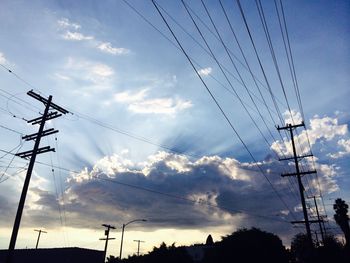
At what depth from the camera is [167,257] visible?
164 ft

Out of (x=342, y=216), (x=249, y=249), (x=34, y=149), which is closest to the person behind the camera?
(x=34, y=149)

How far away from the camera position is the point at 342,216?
8306 centimetres

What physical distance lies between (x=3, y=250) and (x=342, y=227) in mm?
83554

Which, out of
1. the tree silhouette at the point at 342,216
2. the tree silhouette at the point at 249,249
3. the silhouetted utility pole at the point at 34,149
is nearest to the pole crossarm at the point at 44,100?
the silhouetted utility pole at the point at 34,149

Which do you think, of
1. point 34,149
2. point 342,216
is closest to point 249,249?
point 34,149

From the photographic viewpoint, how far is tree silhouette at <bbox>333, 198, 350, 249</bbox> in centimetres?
8096

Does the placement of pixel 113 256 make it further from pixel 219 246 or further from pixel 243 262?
pixel 243 262

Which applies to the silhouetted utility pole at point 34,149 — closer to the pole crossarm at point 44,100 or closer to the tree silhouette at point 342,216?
the pole crossarm at point 44,100

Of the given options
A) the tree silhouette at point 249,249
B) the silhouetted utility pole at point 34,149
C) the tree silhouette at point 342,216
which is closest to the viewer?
the silhouetted utility pole at point 34,149

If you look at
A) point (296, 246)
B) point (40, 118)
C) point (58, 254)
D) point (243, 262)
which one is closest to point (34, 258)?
point (58, 254)

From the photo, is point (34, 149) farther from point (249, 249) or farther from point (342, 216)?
point (342, 216)

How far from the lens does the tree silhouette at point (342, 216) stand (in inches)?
3188

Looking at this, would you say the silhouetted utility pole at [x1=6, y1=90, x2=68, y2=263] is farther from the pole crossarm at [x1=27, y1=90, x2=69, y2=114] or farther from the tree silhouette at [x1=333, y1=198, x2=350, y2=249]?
the tree silhouette at [x1=333, y1=198, x2=350, y2=249]

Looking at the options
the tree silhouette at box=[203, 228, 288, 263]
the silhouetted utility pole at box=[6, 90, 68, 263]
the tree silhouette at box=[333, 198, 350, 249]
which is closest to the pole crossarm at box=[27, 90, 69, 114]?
the silhouetted utility pole at box=[6, 90, 68, 263]
